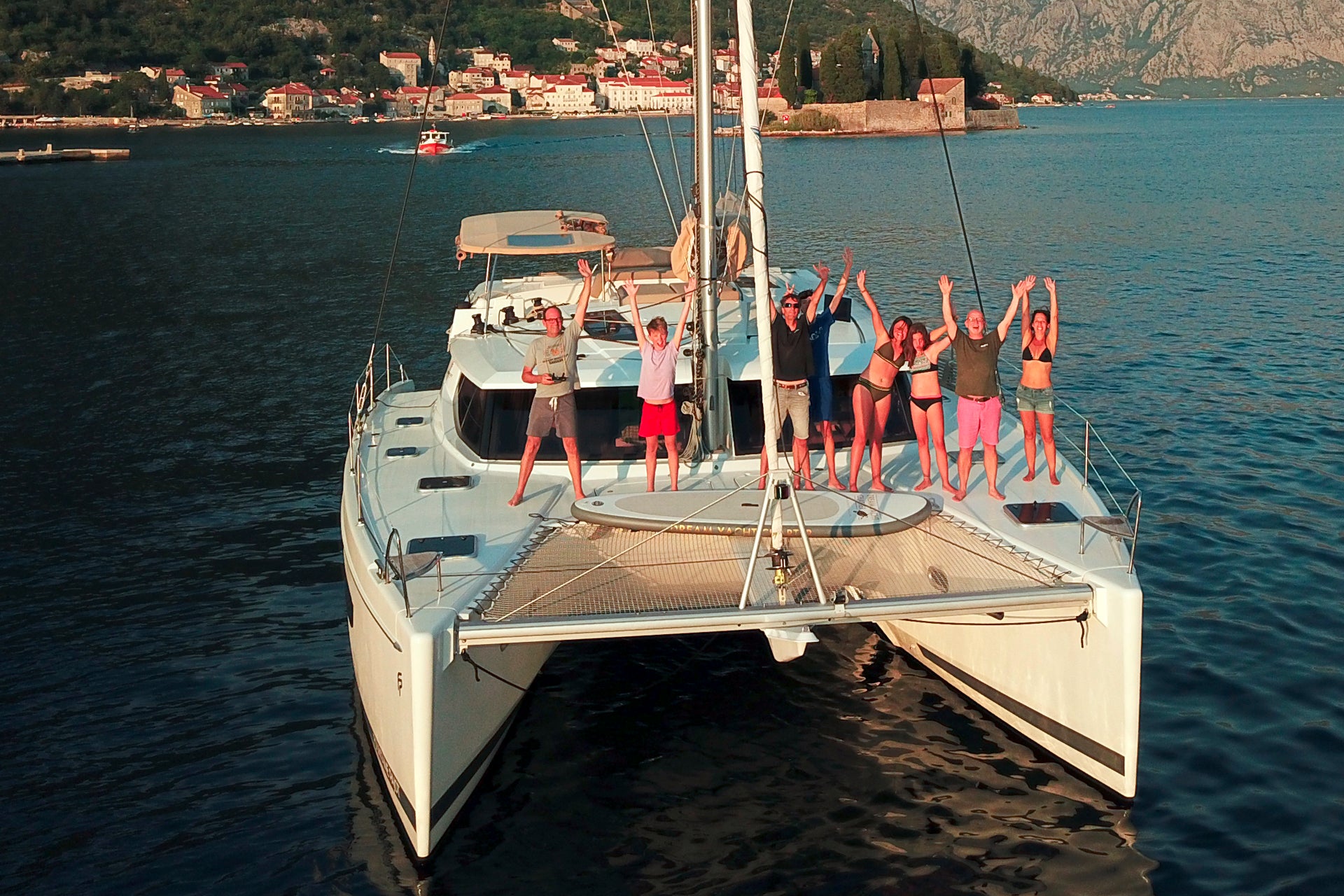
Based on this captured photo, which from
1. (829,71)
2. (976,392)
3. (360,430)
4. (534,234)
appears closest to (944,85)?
(829,71)

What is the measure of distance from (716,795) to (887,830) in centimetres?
132

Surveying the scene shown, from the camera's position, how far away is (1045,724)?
10.0 meters

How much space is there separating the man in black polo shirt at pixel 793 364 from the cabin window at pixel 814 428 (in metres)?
0.47

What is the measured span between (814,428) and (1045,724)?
11.0ft

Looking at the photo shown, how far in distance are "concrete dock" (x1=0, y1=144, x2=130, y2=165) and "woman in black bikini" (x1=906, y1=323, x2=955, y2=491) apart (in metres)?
94.3

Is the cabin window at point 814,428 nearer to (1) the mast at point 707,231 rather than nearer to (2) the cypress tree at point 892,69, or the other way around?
(1) the mast at point 707,231

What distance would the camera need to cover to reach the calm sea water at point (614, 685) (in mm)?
9234

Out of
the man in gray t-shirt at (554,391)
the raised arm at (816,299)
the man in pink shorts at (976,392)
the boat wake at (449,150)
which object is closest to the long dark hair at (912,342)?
the man in pink shorts at (976,392)

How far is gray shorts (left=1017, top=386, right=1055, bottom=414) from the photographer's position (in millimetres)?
11328

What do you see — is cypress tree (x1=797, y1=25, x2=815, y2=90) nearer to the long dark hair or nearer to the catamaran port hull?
the long dark hair

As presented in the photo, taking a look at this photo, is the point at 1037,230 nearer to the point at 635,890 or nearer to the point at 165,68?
the point at 635,890

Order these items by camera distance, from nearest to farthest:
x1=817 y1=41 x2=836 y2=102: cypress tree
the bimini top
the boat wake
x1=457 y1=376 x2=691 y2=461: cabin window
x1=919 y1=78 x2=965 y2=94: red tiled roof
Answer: x1=457 y1=376 x2=691 y2=461: cabin window
the bimini top
the boat wake
x1=817 y1=41 x2=836 y2=102: cypress tree
x1=919 y1=78 x2=965 y2=94: red tiled roof

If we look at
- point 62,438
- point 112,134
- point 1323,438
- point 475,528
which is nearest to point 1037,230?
point 1323,438

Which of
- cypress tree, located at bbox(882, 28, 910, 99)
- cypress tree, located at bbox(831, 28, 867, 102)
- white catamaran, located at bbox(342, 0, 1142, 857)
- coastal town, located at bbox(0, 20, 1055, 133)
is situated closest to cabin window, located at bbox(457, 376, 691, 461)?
white catamaran, located at bbox(342, 0, 1142, 857)
